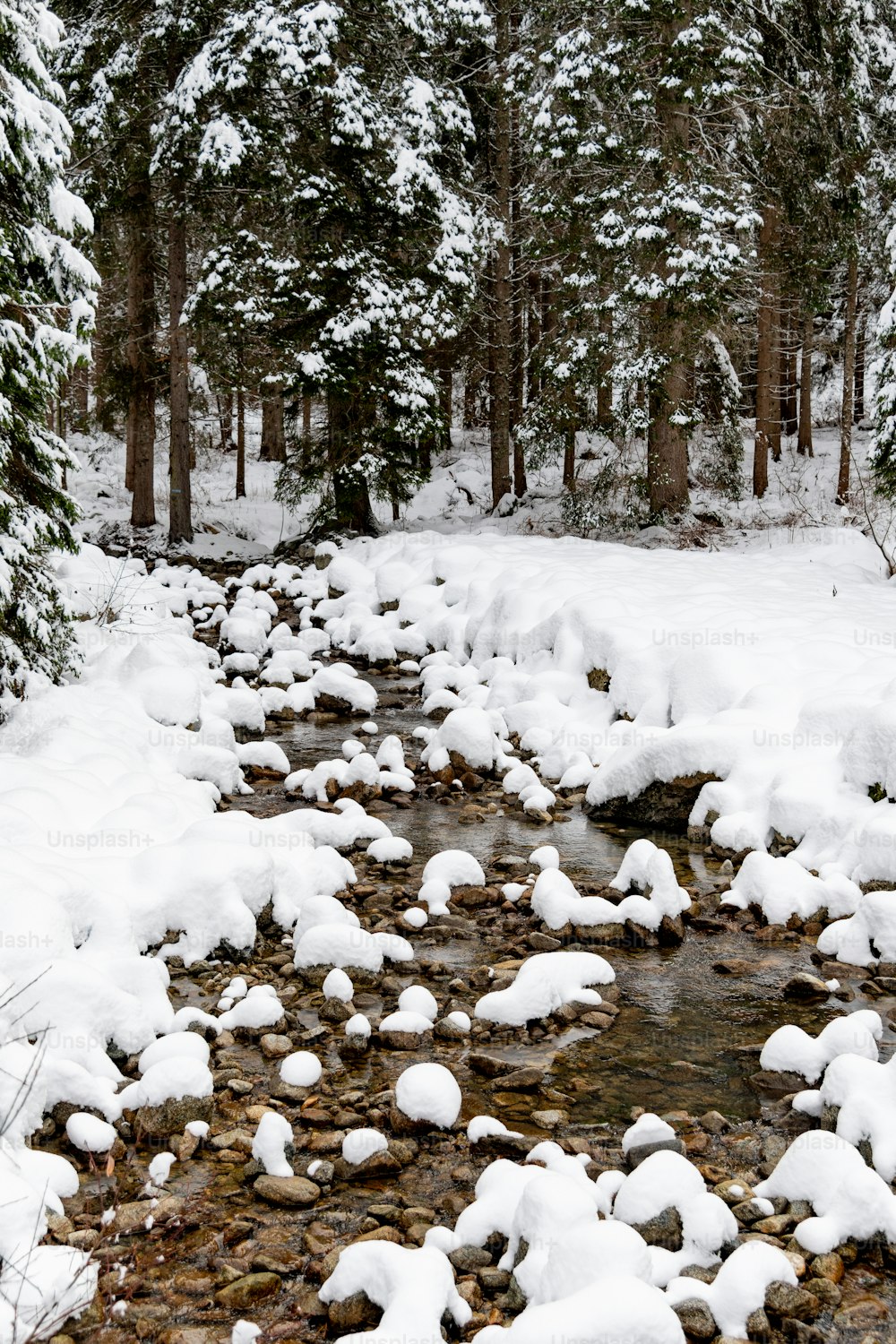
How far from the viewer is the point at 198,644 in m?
11.4

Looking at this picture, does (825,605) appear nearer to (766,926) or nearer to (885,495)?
(885,495)

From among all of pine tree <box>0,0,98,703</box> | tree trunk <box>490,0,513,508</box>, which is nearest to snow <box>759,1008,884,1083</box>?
pine tree <box>0,0,98,703</box>

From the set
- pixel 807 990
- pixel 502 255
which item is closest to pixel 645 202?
pixel 502 255

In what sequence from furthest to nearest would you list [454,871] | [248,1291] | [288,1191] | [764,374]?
[764,374] < [454,871] < [288,1191] < [248,1291]

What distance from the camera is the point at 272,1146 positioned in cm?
333

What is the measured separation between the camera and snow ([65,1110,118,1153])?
3.34 metres

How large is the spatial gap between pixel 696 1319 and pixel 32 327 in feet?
20.2

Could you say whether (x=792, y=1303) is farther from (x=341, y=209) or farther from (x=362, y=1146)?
(x=341, y=209)

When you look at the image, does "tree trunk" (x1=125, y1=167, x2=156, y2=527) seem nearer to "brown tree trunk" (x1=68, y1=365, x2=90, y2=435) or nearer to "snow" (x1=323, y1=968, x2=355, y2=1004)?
"brown tree trunk" (x1=68, y1=365, x2=90, y2=435)

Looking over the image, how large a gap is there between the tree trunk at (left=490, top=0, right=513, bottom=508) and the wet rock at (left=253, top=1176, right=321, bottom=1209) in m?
16.2

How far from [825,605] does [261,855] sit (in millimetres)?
6402

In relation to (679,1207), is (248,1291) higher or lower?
lower

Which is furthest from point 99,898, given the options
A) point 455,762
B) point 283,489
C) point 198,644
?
point 283,489

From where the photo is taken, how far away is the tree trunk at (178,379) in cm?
1673
